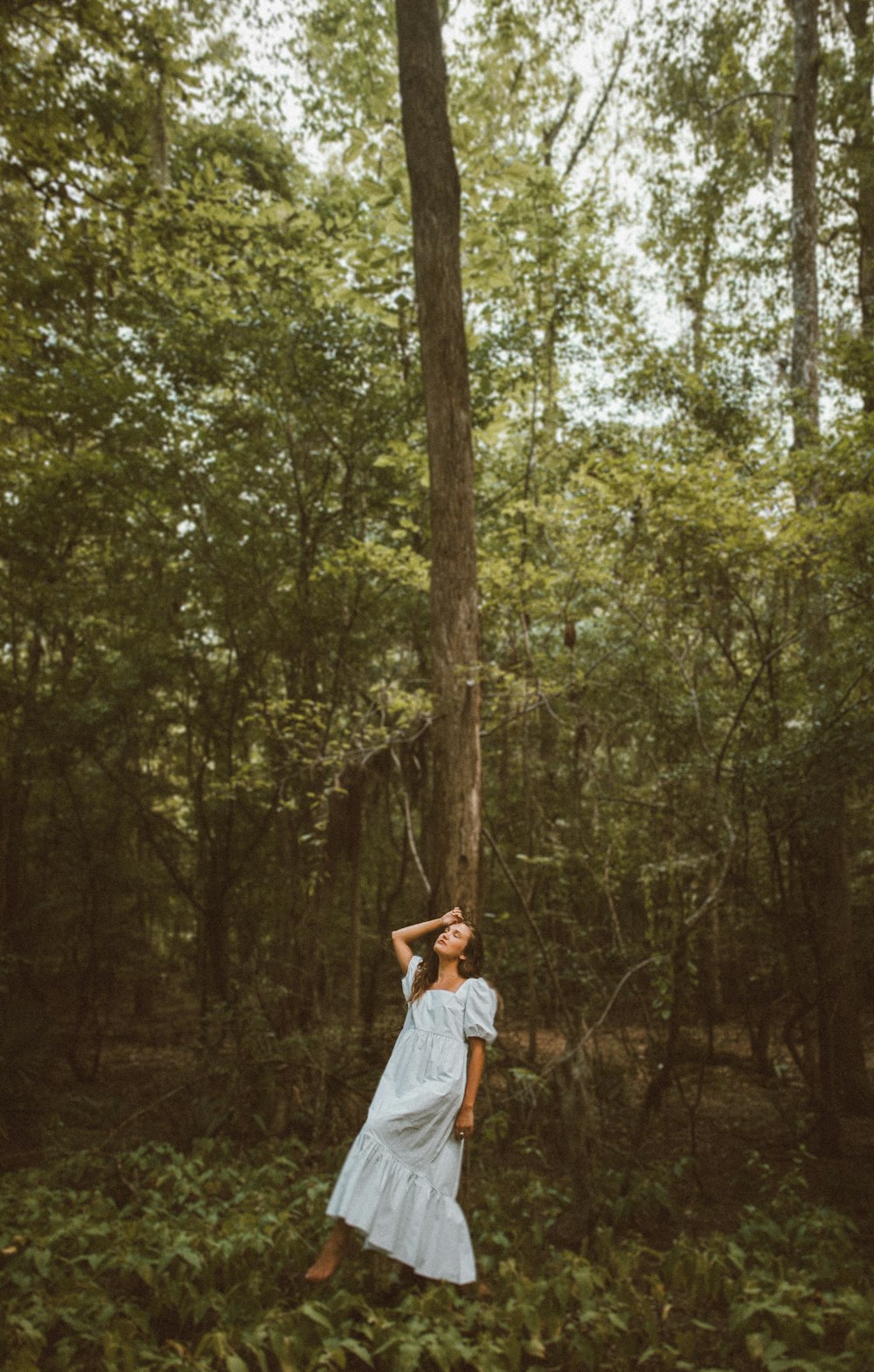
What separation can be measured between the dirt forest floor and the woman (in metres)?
3.01

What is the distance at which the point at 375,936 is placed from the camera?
1007 centimetres

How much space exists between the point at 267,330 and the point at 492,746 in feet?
17.4

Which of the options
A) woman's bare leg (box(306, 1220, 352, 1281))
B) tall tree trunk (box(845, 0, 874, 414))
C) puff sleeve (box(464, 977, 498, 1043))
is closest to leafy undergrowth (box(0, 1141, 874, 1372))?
woman's bare leg (box(306, 1220, 352, 1281))

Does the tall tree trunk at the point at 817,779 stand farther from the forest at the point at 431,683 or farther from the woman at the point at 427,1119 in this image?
the woman at the point at 427,1119

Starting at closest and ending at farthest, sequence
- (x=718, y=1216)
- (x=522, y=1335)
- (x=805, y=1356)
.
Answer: (x=805, y=1356)
(x=522, y=1335)
(x=718, y=1216)

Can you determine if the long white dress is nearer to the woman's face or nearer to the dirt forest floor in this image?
the woman's face

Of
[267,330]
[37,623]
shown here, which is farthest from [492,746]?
[37,623]

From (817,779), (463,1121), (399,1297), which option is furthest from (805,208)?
(399,1297)

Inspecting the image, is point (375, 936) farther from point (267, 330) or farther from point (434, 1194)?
point (434, 1194)

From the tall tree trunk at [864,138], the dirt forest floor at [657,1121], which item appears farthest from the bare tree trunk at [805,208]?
the dirt forest floor at [657,1121]

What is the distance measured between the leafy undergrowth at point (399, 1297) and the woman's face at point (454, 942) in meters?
2.94

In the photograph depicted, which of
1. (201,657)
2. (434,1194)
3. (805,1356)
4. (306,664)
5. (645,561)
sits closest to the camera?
(434,1194)

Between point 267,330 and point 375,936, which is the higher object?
point 267,330

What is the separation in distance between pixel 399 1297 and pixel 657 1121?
4722 millimetres
